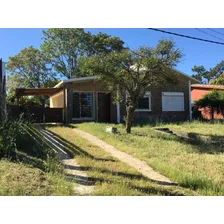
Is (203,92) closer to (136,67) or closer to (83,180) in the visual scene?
(136,67)

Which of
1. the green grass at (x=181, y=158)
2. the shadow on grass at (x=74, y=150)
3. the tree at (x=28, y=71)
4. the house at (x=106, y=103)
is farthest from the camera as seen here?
the tree at (x=28, y=71)

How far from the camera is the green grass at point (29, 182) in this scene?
14.6ft

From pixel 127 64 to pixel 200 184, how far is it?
703cm

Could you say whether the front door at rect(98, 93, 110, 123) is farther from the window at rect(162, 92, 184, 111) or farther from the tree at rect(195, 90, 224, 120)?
the tree at rect(195, 90, 224, 120)

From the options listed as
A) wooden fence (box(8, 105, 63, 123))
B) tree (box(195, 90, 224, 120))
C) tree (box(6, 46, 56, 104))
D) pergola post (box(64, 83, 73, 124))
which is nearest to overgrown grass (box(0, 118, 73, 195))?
pergola post (box(64, 83, 73, 124))

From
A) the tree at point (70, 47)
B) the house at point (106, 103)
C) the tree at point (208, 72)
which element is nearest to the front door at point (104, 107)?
the house at point (106, 103)

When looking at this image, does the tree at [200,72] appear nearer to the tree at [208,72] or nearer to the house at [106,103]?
the tree at [208,72]

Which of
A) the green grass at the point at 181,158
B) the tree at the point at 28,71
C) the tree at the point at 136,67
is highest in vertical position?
the tree at the point at 28,71

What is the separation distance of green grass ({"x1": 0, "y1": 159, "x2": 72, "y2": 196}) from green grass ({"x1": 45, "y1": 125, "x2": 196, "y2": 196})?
0.61m

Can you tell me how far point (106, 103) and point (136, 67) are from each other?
22.9 ft

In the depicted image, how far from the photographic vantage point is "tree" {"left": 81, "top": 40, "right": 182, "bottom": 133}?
11094mm

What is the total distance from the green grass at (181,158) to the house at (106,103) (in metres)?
5.53
